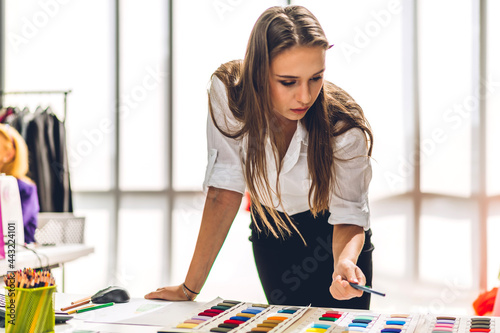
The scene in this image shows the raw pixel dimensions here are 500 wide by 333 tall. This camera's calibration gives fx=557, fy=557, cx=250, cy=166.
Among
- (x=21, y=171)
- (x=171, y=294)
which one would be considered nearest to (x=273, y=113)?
(x=171, y=294)

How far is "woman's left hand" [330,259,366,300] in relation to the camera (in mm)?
1071

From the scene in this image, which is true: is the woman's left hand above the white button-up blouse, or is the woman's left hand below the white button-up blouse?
below

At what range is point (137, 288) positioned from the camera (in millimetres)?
4008

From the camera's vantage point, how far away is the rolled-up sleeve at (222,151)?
4.38ft

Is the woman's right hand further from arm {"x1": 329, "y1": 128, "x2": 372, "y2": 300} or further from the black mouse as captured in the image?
arm {"x1": 329, "y1": 128, "x2": 372, "y2": 300}

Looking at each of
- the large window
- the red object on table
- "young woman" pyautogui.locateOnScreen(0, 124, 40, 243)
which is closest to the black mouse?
"young woman" pyautogui.locateOnScreen(0, 124, 40, 243)

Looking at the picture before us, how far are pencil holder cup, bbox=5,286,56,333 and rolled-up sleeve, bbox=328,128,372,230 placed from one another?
0.68m

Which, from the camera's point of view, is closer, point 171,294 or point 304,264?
point 171,294

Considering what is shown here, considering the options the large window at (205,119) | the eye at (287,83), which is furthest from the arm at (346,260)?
the large window at (205,119)

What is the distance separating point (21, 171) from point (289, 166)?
65.7 inches

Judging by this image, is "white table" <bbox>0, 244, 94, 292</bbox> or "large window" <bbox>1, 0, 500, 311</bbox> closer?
"white table" <bbox>0, 244, 94, 292</bbox>

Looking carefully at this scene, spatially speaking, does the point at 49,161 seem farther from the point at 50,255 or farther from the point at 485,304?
the point at 485,304

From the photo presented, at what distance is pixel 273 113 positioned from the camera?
140 cm

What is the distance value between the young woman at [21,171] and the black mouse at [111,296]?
1.33 meters
